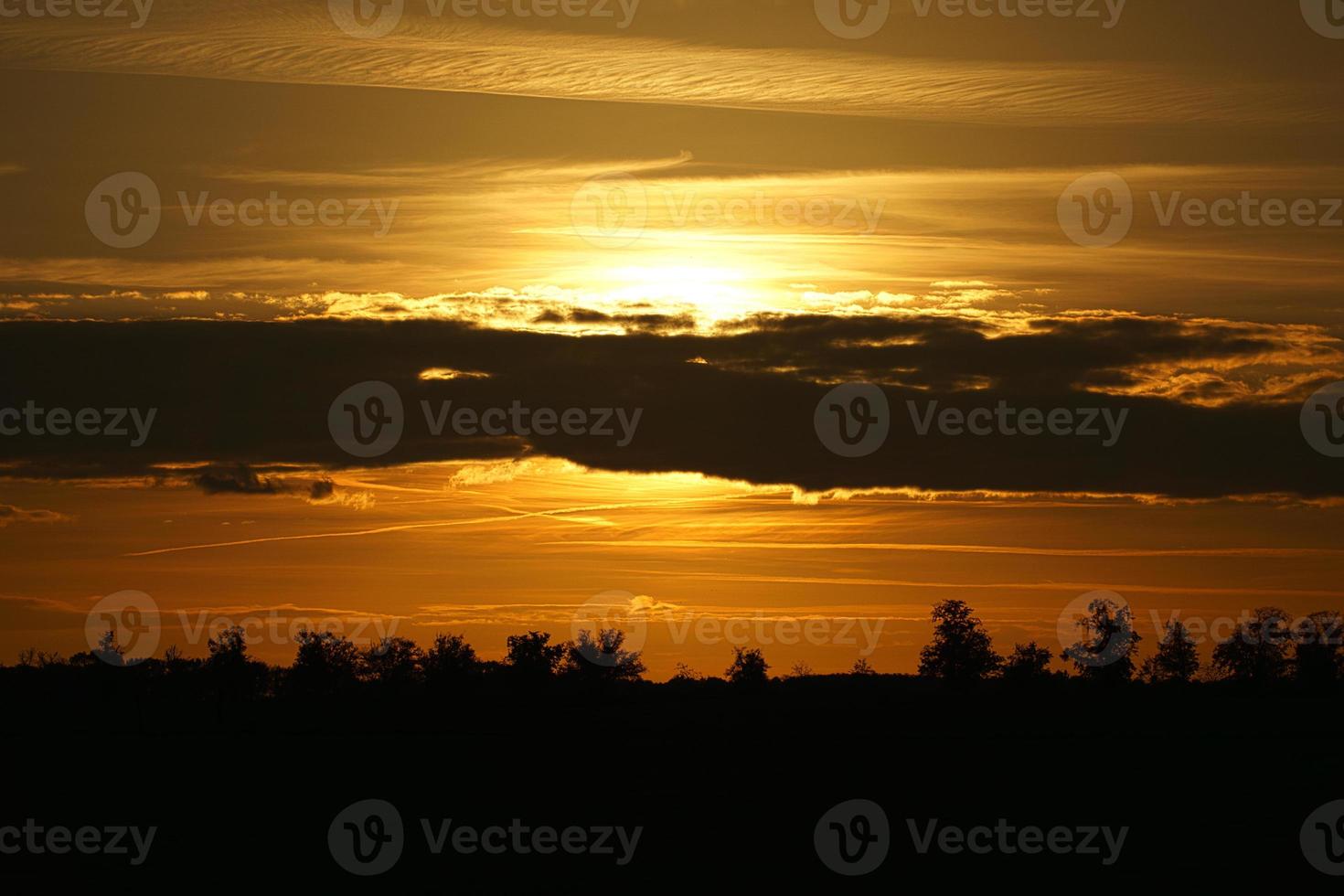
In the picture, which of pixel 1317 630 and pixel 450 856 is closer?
pixel 450 856

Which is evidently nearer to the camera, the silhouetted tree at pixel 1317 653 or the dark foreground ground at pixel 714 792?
the dark foreground ground at pixel 714 792

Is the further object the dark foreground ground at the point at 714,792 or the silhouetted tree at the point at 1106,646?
the silhouetted tree at the point at 1106,646

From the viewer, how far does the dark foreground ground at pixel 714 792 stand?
7206 centimetres

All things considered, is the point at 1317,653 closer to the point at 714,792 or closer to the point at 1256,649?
the point at 1256,649

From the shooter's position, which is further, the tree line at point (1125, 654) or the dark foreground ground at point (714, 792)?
the tree line at point (1125, 654)

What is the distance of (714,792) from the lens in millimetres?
91000

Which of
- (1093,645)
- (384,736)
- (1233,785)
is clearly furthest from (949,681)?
(1233,785)

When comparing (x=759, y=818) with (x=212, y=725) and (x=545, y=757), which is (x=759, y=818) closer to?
(x=545, y=757)

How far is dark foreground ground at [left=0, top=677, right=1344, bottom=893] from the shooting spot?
7206 centimetres

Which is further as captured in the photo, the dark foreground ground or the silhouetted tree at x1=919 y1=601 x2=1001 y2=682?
the silhouetted tree at x1=919 y1=601 x2=1001 y2=682

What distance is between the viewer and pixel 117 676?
633 feet

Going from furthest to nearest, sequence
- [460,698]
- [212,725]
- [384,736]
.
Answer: [460,698], [212,725], [384,736]

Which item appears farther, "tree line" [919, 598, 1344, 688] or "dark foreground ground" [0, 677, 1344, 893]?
"tree line" [919, 598, 1344, 688]

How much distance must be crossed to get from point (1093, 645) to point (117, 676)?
4912 inches
